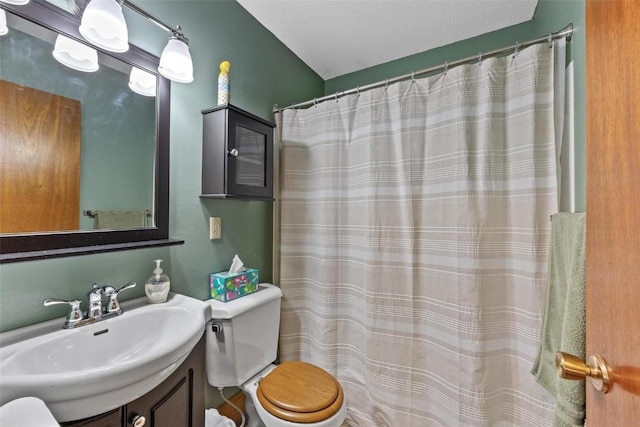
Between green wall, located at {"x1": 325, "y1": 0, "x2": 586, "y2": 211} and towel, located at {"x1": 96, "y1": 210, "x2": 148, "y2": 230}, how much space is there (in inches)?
66.8

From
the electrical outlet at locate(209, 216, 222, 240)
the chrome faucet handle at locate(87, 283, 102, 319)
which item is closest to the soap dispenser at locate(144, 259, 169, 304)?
the chrome faucet handle at locate(87, 283, 102, 319)

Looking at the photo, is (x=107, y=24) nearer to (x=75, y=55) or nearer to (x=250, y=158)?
(x=75, y=55)

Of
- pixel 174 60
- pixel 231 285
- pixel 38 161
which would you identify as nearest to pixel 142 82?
pixel 174 60

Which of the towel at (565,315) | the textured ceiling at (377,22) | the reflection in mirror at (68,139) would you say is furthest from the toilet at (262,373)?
the textured ceiling at (377,22)

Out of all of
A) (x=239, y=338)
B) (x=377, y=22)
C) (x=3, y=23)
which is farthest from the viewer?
(x=377, y=22)

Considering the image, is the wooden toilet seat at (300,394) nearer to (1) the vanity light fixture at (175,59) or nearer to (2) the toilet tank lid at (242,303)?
(2) the toilet tank lid at (242,303)

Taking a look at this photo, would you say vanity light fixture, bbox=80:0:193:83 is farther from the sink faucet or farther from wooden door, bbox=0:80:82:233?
the sink faucet

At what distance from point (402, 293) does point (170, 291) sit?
1142 millimetres

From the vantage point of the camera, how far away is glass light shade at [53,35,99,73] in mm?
900

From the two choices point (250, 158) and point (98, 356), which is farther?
point (250, 158)

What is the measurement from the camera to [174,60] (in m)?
1.10

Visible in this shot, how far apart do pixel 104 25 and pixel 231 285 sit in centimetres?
113

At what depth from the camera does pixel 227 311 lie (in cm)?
120

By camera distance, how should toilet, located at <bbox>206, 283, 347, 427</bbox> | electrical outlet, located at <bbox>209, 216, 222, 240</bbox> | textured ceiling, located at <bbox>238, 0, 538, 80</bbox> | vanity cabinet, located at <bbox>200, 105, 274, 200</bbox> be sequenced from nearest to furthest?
1. toilet, located at <bbox>206, 283, 347, 427</bbox>
2. vanity cabinet, located at <bbox>200, 105, 274, 200</bbox>
3. electrical outlet, located at <bbox>209, 216, 222, 240</bbox>
4. textured ceiling, located at <bbox>238, 0, 538, 80</bbox>
